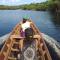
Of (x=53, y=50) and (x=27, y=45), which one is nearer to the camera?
(x=27, y=45)

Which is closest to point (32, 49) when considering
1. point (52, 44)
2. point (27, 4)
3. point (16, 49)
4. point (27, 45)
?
point (27, 45)

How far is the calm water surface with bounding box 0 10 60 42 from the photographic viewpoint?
253 cm

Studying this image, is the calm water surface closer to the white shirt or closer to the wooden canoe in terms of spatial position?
the wooden canoe

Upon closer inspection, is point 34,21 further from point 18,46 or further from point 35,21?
point 18,46

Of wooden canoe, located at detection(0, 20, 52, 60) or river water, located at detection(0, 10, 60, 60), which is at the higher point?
river water, located at detection(0, 10, 60, 60)

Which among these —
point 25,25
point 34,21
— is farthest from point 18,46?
point 34,21

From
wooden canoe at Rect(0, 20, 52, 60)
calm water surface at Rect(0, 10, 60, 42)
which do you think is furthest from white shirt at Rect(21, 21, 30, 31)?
calm water surface at Rect(0, 10, 60, 42)

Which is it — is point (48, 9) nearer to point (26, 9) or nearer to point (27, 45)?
point (26, 9)

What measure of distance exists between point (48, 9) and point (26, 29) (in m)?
0.54

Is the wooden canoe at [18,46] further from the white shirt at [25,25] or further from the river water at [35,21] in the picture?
the river water at [35,21]

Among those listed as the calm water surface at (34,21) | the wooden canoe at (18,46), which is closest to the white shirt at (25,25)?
the wooden canoe at (18,46)

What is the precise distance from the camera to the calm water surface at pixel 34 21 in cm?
253

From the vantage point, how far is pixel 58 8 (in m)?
2.58

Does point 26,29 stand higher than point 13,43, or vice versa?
point 26,29
